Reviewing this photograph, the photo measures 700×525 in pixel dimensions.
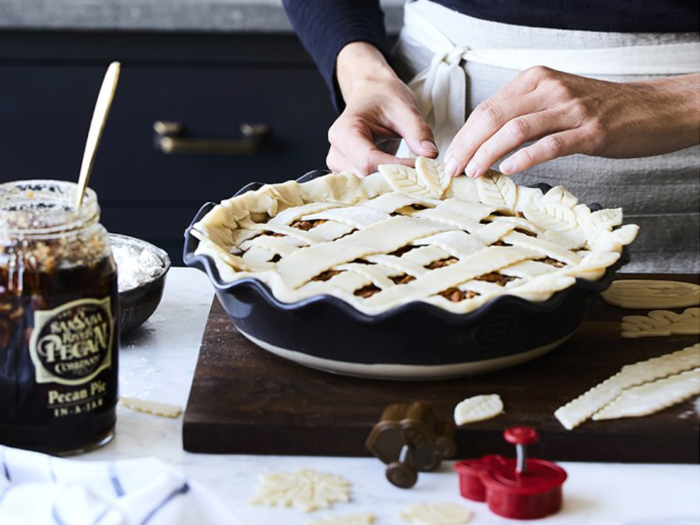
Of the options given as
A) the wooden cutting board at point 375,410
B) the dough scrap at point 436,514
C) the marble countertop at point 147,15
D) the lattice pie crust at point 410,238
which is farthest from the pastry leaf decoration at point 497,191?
the marble countertop at point 147,15

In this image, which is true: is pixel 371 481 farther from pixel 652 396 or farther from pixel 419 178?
pixel 419 178

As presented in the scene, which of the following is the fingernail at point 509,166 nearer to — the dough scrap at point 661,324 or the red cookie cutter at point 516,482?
the dough scrap at point 661,324

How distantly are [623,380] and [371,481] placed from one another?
0.25 metres

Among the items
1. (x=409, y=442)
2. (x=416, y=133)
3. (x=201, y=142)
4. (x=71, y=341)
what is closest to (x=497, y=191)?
(x=416, y=133)

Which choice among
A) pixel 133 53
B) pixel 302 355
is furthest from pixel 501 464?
pixel 133 53

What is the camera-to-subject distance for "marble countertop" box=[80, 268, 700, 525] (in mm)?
772

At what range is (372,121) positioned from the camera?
1.38 metres

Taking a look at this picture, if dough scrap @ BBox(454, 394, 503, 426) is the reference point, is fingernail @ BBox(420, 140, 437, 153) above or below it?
below

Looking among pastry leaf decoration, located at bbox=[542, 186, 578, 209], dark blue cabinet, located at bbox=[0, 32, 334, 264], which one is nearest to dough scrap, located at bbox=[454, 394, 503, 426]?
pastry leaf decoration, located at bbox=[542, 186, 578, 209]

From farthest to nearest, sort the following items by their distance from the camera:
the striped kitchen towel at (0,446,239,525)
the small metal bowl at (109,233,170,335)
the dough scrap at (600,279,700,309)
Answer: the dough scrap at (600,279,700,309) < the small metal bowl at (109,233,170,335) < the striped kitchen towel at (0,446,239,525)

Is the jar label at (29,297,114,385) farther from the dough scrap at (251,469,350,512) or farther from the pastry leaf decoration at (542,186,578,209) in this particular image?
the pastry leaf decoration at (542,186,578,209)

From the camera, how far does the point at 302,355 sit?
0.91m

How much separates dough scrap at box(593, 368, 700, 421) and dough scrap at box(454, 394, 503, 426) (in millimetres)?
80

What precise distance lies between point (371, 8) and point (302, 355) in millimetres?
884
